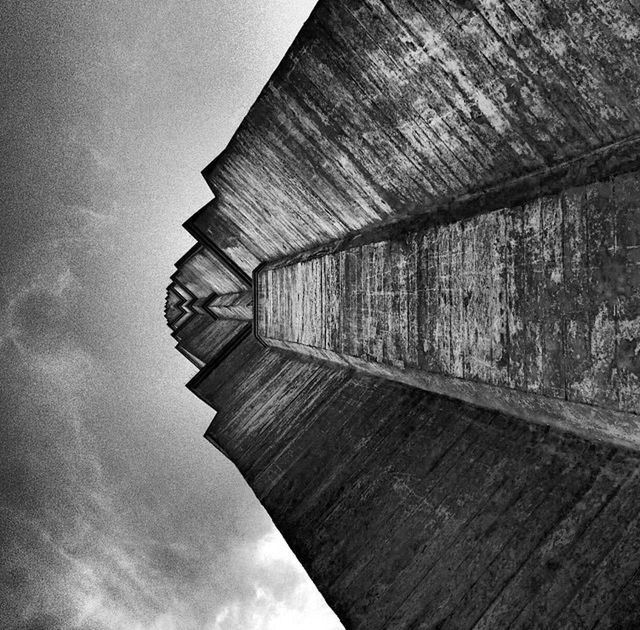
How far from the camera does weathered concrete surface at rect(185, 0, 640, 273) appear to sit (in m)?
2.54

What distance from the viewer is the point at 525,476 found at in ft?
10.7

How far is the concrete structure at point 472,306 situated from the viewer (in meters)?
2.52

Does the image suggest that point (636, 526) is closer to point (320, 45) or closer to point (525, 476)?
point (525, 476)

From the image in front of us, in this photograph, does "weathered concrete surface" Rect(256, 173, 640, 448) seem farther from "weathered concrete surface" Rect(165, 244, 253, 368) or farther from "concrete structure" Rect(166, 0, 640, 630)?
"weathered concrete surface" Rect(165, 244, 253, 368)

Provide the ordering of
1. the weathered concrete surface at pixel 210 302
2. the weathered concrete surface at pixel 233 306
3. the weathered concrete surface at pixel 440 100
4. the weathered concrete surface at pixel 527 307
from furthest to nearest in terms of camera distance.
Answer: the weathered concrete surface at pixel 210 302
the weathered concrete surface at pixel 233 306
the weathered concrete surface at pixel 440 100
the weathered concrete surface at pixel 527 307

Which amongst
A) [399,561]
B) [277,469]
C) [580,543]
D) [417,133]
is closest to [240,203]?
[277,469]

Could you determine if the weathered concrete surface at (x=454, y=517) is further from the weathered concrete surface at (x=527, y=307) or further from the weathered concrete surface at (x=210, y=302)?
the weathered concrete surface at (x=210, y=302)

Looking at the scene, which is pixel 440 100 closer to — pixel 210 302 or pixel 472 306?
pixel 472 306

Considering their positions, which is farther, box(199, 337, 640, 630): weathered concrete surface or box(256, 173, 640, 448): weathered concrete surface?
box(199, 337, 640, 630): weathered concrete surface

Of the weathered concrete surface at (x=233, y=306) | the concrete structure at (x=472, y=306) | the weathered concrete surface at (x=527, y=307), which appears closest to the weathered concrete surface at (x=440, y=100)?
the concrete structure at (x=472, y=306)

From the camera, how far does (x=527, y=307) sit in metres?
3.01

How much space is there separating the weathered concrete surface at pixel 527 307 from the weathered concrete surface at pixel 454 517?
10.5 inches

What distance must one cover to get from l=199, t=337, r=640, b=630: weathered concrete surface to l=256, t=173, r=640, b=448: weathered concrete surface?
10.5 inches

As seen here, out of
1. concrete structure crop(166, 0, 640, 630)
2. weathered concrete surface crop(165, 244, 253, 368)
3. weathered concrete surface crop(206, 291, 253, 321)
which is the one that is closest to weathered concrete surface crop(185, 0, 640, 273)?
concrete structure crop(166, 0, 640, 630)
